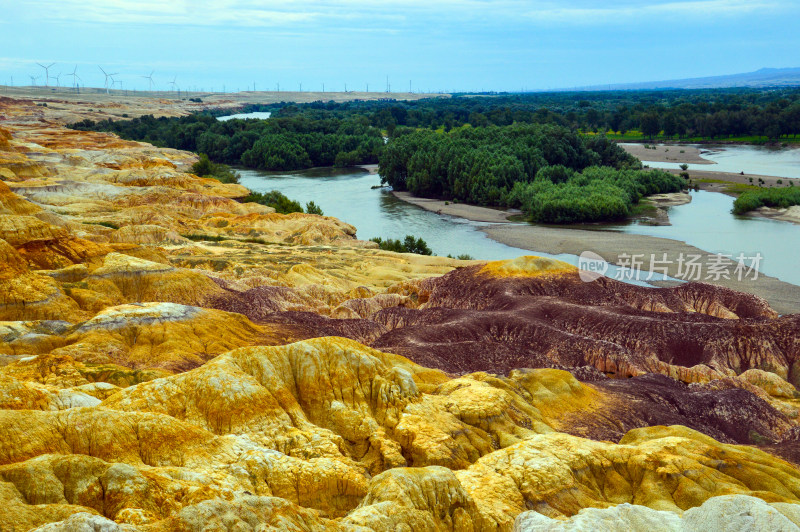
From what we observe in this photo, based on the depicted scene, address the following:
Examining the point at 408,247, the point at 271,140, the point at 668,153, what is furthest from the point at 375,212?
the point at 668,153

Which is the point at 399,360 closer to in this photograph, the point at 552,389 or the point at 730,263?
the point at 552,389

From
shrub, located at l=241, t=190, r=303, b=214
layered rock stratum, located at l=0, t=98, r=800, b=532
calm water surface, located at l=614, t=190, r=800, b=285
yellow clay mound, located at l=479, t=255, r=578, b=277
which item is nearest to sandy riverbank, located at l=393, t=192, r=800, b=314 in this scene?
calm water surface, located at l=614, t=190, r=800, b=285

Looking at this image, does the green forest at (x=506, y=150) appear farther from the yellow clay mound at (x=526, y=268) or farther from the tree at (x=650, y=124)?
the yellow clay mound at (x=526, y=268)

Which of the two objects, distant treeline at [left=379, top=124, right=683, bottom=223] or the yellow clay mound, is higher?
distant treeline at [left=379, top=124, right=683, bottom=223]

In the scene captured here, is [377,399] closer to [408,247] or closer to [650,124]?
[408,247]

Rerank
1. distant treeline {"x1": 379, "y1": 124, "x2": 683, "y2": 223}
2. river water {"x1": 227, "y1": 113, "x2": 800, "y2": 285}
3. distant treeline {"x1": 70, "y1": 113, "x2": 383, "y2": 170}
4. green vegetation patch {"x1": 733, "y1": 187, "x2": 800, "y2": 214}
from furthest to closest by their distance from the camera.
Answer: distant treeline {"x1": 70, "y1": 113, "x2": 383, "y2": 170}
distant treeline {"x1": 379, "y1": 124, "x2": 683, "y2": 223}
green vegetation patch {"x1": 733, "y1": 187, "x2": 800, "y2": 214}
river water {"x1": 227, "y1": 113, "x2": 800, "y2": 285}

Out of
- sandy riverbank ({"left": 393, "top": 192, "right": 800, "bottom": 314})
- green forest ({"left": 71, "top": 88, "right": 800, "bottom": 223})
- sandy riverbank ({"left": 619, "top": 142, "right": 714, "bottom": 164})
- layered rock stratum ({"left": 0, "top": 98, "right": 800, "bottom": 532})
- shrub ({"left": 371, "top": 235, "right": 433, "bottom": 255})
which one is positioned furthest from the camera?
sandy riverbank ({"left": 619, "top": 142, "right": 714, "bottom": 164})

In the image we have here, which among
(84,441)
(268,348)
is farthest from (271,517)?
(268,348)

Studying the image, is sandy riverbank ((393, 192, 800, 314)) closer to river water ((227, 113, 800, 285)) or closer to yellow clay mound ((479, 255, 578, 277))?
river water ((227, 113, 800, 285))
